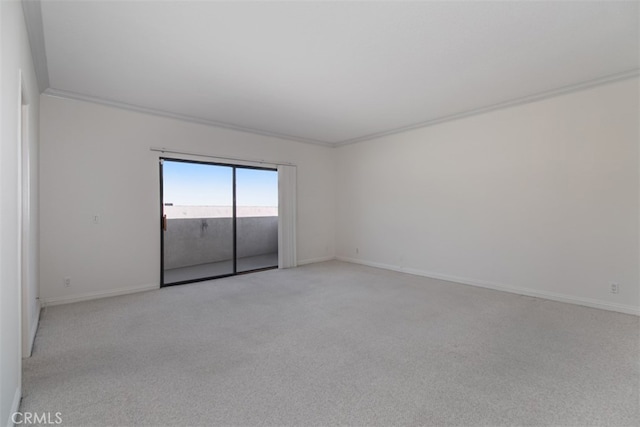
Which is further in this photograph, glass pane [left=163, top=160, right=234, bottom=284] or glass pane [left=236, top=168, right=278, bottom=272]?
glass pane [left=236, top=168, right=278, bottom=272]

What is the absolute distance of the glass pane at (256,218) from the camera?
588 centimetres

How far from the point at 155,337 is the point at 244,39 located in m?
2.74

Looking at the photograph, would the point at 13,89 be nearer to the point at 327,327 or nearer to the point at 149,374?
the point at 149,374

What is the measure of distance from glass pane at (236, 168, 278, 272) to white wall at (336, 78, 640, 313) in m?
2.25

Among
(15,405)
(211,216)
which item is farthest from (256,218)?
(15,405)

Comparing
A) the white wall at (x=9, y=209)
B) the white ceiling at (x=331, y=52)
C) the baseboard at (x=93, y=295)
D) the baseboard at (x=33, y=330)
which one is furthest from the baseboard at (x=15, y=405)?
the white ceiling at (x=331, y=52)

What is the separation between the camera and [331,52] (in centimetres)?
279

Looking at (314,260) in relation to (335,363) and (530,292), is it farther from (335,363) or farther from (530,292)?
(335,363)

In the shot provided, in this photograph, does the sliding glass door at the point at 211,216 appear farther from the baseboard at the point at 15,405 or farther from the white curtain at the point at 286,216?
the baseboard at the point at 15,405

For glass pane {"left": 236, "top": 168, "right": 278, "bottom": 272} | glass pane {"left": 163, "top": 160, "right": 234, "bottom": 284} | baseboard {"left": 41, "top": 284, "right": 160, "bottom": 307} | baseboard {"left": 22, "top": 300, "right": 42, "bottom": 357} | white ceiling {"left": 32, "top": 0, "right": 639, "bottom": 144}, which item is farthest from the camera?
glass pane {"left": 236, "top": 168, "right": 278, "bottom": 272}

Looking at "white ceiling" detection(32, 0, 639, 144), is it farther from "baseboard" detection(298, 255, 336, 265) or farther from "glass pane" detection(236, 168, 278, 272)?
"baseboard" detection(298, 255, 336, 265)

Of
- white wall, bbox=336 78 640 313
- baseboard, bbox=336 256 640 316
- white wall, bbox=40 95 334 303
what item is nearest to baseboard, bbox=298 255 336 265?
white wall, bbox=336 78 640 313

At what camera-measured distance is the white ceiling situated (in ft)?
7.36

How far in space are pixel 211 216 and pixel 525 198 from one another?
5469mm
